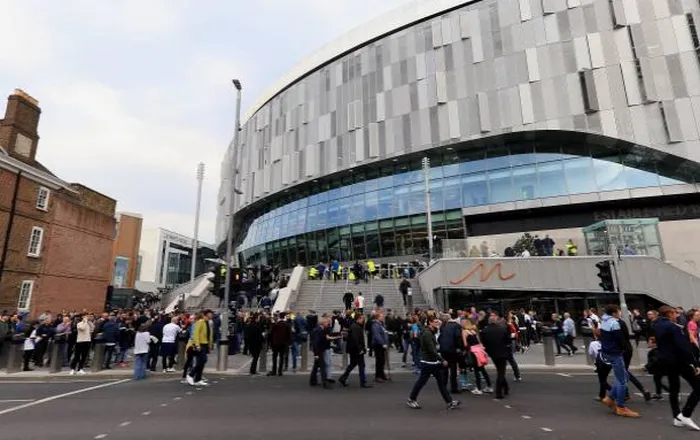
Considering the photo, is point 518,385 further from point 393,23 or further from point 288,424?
point 393,23

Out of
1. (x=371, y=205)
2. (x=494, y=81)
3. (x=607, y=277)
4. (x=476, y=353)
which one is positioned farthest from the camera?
(x=371, y=205)

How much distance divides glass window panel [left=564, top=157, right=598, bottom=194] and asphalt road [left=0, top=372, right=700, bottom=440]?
909 inches

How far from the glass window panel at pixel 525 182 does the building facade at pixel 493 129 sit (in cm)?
10

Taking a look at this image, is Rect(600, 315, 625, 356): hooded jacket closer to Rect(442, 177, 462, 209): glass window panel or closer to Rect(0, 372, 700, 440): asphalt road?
Rect(0, 372, 700, 440): asphalt road

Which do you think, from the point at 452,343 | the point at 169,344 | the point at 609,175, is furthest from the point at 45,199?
the point at 609,175

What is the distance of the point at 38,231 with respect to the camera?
24.7m

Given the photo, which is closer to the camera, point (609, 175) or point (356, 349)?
point (356, 349)

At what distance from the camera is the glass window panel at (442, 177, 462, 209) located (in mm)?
33287

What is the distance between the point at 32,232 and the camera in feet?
79.4

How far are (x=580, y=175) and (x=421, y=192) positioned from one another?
12.2 metres

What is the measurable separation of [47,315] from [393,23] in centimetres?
3563

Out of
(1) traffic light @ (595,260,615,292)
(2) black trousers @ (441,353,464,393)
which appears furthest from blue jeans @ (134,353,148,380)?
(1) traffic light @ (595,260,615,292)

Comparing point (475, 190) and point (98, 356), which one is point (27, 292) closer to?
point (98, 356)

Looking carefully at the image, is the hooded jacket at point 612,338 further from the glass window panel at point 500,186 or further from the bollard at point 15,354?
the glass window panel at point 500,186
